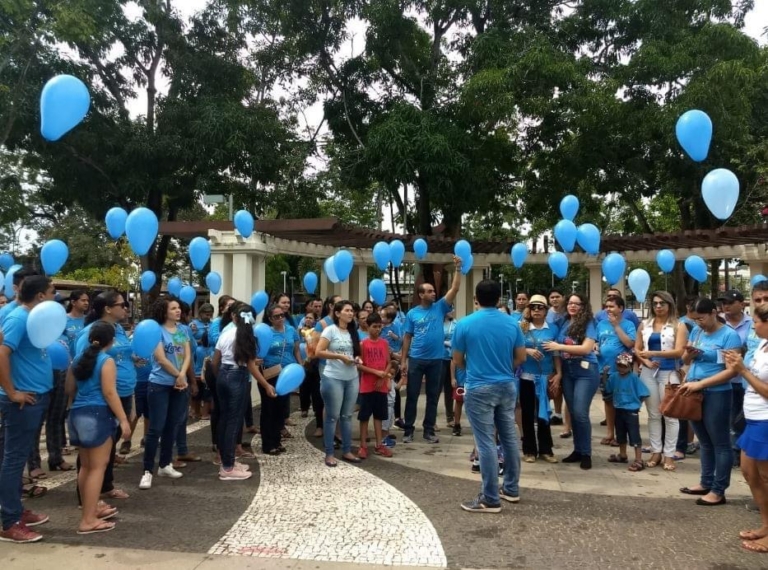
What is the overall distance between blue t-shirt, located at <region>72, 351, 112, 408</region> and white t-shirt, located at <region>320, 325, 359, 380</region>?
82.3 inches

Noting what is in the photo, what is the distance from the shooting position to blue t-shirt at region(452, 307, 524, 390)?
14.0ft

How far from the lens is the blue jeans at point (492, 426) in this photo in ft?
13.9

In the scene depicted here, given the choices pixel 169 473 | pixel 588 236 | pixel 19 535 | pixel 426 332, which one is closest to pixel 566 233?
pixel 588 236

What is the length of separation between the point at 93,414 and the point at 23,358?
57 cm

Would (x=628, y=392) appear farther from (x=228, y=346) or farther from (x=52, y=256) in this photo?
(x=52, y=256)

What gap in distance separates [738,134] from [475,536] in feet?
40.2

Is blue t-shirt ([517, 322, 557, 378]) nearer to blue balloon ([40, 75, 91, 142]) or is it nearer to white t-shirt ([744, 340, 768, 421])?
white t-shirt ([744, 340, 768, 421])

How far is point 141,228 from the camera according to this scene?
5.75m

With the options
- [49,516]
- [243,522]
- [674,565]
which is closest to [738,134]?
[674,565]

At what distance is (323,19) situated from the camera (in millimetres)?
14711

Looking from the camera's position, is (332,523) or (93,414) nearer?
(93,414)

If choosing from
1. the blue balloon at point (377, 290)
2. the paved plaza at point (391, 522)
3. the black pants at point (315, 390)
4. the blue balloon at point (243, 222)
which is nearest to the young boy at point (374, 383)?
the paved plaza at point (391, 522)

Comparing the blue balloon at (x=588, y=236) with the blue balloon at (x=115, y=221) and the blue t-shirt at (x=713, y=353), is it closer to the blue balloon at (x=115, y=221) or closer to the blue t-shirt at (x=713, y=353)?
the blue t-shirt at (x=713, y=353)

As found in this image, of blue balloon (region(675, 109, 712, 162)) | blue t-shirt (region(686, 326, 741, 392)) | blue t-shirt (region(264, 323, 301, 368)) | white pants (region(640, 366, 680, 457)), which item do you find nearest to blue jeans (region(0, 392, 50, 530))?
blue t-shirt (region(264, 323, 301, 368))
